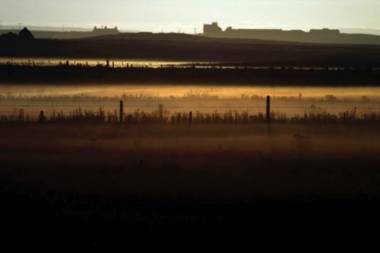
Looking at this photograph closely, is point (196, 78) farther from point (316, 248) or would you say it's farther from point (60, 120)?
point (316, 248)

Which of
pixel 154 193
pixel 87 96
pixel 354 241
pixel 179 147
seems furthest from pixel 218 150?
pixel 87 96

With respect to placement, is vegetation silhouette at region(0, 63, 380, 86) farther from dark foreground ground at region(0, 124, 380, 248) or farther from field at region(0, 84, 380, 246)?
dark foreground ground at region(0, 124, 380, 248)

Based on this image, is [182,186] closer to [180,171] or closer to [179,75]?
[180,171]

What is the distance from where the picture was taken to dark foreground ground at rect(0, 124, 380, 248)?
1312cm

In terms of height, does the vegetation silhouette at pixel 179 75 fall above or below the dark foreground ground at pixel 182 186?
above

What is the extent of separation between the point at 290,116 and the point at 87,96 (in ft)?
51.2

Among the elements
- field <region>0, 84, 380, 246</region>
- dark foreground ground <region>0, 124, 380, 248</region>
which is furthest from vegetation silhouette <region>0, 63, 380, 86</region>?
dark foreground ground <region>0, 124, 380, 248</region>

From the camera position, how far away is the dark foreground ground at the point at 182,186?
13117 mm

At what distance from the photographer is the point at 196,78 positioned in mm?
66562

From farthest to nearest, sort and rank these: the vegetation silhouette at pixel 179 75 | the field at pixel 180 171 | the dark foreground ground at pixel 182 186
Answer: the vegetation silhouette at pixel 179 75 → the field at pixel 180 171 → the dark foreground ground at pixel 182 186

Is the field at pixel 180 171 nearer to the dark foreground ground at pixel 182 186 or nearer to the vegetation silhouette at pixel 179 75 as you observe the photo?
the dark foreground ground at pixel 182 186

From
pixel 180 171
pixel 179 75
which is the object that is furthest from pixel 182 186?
pixel 179 75

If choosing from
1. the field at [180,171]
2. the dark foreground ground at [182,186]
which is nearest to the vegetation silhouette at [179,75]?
the field at [180,171]

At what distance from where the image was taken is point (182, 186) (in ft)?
57.2
